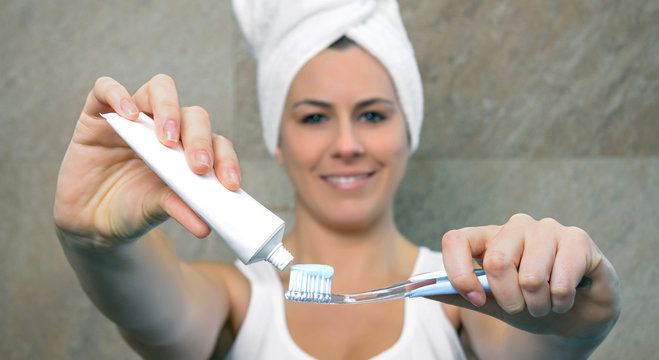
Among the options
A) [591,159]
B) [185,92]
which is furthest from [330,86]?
[591,159]

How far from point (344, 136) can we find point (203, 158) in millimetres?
320

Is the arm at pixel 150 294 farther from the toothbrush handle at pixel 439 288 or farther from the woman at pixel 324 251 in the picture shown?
the toothbrush handle at pixel 439 288

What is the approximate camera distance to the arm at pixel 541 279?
1.34ft

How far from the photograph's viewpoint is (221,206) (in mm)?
412

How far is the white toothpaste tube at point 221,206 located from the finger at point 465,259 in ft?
0.39

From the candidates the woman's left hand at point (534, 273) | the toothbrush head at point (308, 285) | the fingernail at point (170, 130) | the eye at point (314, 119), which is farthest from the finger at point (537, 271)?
the eye at point (314, 119)

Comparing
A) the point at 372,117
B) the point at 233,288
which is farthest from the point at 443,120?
the point at 233,288

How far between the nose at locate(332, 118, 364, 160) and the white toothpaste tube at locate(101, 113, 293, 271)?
1.00 ft

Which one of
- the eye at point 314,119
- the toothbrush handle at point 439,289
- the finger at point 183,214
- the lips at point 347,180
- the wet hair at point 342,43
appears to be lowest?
the finger at point 183,214

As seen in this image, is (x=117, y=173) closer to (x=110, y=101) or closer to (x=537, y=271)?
(x=110, y=101)

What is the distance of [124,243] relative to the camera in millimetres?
524

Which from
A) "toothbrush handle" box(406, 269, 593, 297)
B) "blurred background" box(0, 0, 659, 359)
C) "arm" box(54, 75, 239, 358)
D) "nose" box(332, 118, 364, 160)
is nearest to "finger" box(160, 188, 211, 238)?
"arm" box(54, 75, 239, 358)

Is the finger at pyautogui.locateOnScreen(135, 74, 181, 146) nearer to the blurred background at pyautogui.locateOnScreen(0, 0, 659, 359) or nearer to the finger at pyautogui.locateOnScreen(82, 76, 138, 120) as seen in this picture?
the finger at pyautogui.locateOnScreen(82, 76, 138, 120)

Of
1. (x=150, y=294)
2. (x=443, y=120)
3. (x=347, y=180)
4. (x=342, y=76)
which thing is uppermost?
→ (x=443, y=120)
